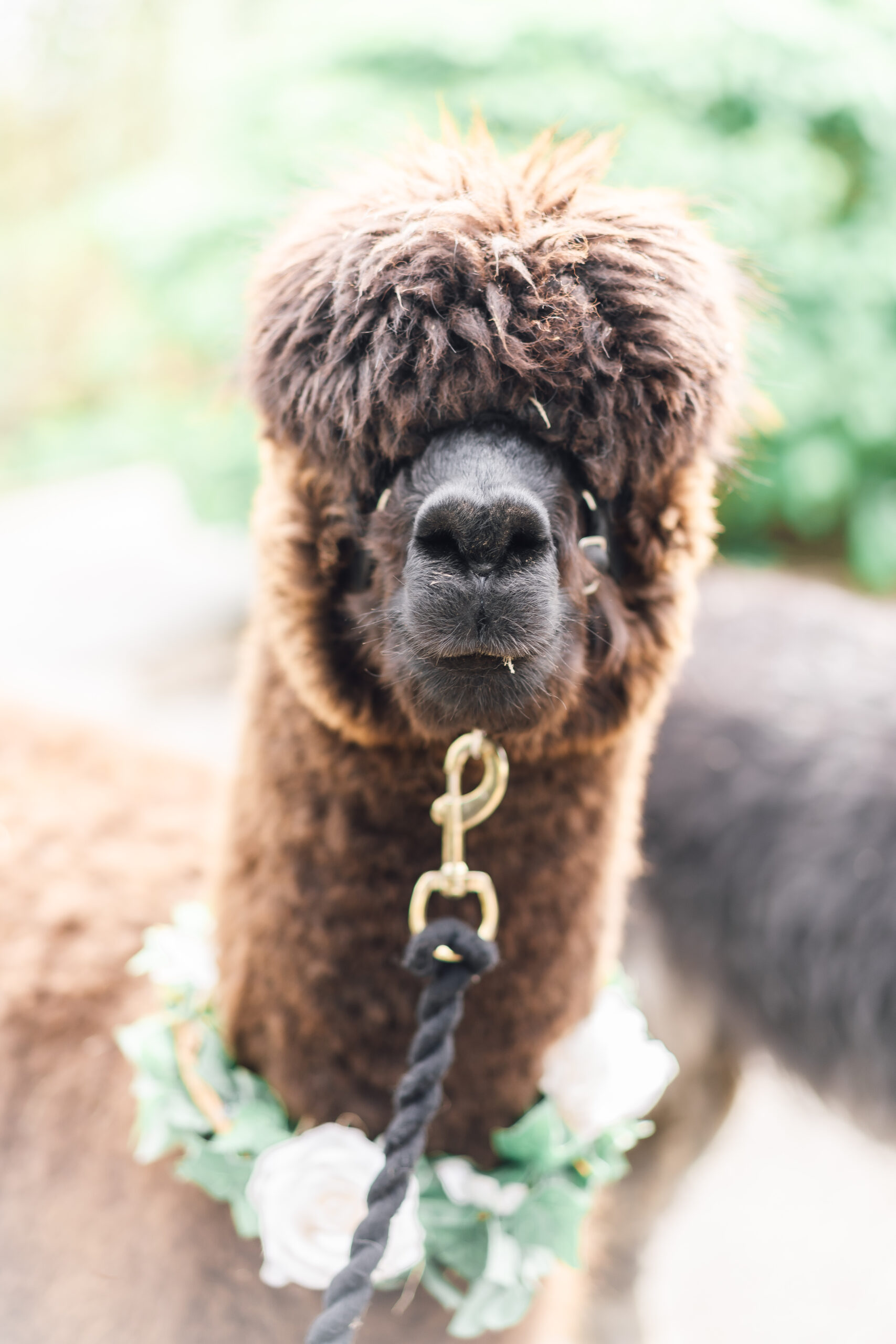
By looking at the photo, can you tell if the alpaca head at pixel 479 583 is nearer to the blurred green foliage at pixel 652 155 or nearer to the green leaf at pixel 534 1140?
the green leaf at pixel 534 1140

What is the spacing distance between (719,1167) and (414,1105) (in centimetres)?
251

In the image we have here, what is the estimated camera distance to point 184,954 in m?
1.53

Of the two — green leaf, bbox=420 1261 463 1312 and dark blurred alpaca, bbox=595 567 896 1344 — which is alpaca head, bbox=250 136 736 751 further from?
dark blurred alpaca, bbox=595 567 896 1344

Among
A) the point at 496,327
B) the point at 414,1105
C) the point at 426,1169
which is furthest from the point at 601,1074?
the point at 496,327

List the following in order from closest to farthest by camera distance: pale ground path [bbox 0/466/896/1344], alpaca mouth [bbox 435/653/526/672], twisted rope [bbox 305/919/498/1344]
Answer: twisted rope [bbox 305/919/498/1344]
alpaca mouth [bbox 435/653/526/672]
pale ground path [bbox 0/466/896/1344]

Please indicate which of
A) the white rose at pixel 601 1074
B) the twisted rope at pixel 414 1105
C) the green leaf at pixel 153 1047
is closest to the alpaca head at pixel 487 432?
the twisted rope at pixel 414 1105

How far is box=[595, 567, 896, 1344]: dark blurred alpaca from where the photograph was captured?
93.1 inches

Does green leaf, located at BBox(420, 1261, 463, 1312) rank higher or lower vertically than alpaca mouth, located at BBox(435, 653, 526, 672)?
lower

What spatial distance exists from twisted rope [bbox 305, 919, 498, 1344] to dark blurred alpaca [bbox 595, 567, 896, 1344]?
4.94ft

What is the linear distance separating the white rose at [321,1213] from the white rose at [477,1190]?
0.09 meters

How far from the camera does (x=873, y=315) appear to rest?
467 centimetres

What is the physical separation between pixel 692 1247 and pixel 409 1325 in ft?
6.05

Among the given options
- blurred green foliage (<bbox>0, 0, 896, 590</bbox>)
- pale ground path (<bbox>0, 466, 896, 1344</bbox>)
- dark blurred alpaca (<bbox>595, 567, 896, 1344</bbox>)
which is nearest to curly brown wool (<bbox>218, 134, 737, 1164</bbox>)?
pale ground path (<bbox>0, 466, 896, 1344</bbox>)

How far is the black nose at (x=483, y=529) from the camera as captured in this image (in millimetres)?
999
